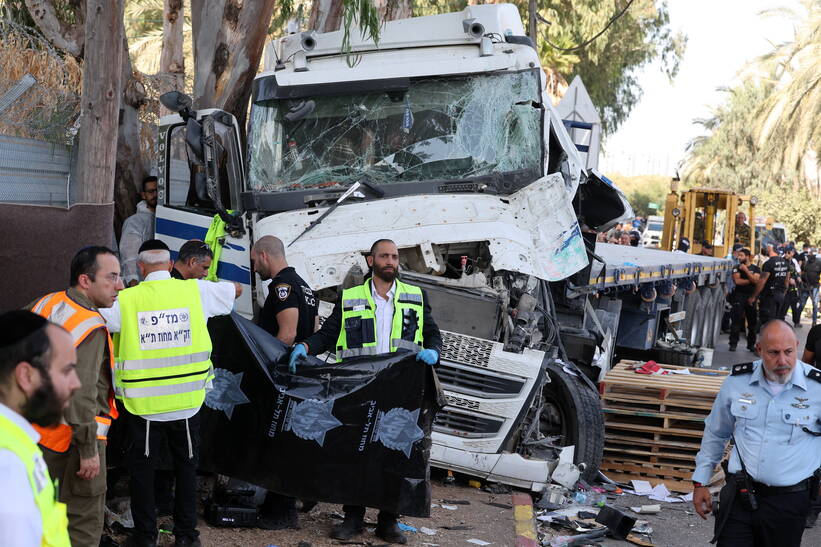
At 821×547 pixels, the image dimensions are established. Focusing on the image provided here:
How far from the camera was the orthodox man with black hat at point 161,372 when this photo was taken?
4957 millimetres

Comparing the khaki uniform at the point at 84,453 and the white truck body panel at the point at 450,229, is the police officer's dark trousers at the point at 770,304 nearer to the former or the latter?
the white truck body panel at the point at 450,229

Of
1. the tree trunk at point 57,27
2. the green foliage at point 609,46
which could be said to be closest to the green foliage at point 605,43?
the green foliage at point 609,46

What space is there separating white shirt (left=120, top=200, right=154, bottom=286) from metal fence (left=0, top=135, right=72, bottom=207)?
1.36m

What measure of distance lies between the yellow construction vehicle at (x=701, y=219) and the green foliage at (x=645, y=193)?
5581 centimetres

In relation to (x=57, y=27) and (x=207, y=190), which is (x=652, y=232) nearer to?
(x=57, y=27)

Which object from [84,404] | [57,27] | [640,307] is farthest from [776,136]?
[84,404]

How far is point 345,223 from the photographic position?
7398 millimetres

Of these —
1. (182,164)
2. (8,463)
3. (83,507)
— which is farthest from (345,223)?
(8,463)

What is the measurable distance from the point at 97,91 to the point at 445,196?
2.58m

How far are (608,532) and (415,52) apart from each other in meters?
4.10

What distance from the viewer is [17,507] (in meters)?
2.09

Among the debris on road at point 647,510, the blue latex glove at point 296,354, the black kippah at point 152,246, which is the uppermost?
the black kippah at point 152,246

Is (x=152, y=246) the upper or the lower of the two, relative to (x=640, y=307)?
upper

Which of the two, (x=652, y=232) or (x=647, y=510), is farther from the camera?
(x=652, y=232)
